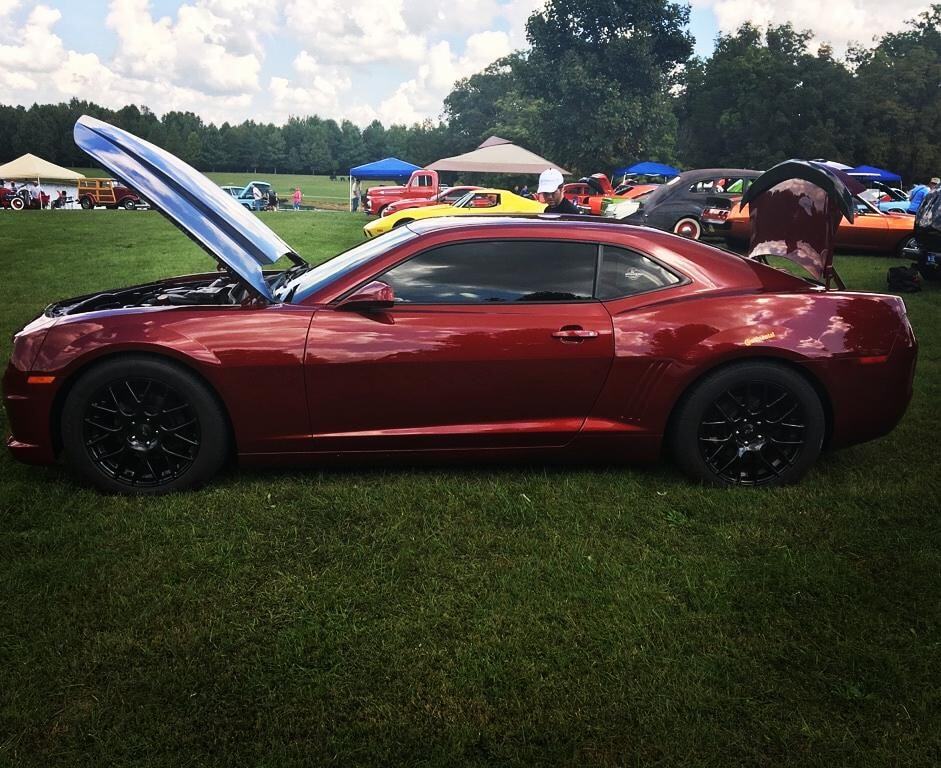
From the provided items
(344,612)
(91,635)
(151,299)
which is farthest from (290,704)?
(151,299)

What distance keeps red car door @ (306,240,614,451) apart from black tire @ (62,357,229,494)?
539 mm

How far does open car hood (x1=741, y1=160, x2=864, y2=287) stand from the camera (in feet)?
15.6

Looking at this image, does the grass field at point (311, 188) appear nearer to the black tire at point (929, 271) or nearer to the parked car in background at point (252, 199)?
the parked car in background at point (252, 199)

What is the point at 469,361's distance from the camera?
12.6ft

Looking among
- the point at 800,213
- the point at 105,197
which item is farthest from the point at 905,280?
the point at 105,197

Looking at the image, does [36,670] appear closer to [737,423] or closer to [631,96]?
[737,423]

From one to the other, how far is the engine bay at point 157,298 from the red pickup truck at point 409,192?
25630 millimetres

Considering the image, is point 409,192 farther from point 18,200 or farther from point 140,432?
point 140,432

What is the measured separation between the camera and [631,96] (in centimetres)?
5509

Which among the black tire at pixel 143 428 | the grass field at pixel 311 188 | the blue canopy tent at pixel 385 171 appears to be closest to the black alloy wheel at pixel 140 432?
the black tire at pixel 143 428

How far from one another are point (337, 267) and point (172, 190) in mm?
895

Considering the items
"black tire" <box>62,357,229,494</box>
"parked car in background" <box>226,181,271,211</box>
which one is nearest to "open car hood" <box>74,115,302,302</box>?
"black tire" <box>62,357,229,494</box>

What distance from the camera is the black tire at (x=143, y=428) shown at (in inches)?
149

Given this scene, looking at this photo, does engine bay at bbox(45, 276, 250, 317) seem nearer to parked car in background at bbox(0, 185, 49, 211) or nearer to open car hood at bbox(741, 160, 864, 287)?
open car hood at bbox(741, 160, 864, 287)
